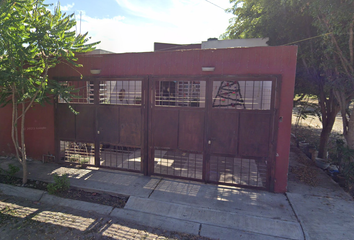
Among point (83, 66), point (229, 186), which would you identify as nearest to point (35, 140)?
point (83, 66)

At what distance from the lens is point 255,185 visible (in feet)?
19.5

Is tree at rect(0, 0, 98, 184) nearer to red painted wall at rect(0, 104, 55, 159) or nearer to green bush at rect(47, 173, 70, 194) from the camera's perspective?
red painted wall at rect(0, 104, 55, 159)

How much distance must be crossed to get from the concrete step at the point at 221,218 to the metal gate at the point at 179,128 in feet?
4.29

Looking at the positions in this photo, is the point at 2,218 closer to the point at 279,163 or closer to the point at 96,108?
the point at 96,108

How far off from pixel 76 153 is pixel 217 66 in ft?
17.1

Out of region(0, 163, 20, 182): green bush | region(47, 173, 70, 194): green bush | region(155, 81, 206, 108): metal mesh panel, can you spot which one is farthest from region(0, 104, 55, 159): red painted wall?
region(155, 81, 206, 108): metal mesh panel

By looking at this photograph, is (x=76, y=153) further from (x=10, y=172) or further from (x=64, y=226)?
(x=64, y=226)

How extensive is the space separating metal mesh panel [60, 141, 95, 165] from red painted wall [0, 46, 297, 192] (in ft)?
1.40

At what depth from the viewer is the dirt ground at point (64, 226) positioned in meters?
4.13

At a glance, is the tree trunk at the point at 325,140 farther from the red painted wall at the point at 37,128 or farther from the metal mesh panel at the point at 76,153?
the red painted wall at the point at 37,128

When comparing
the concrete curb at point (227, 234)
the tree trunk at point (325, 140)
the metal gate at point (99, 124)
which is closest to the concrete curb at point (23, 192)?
the metal gate at point (99, 124)

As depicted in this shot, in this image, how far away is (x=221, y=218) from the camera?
15.0 ft

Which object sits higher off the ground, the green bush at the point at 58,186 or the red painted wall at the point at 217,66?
the red painted wall at the point at 217,66

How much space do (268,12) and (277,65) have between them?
4.26 m
